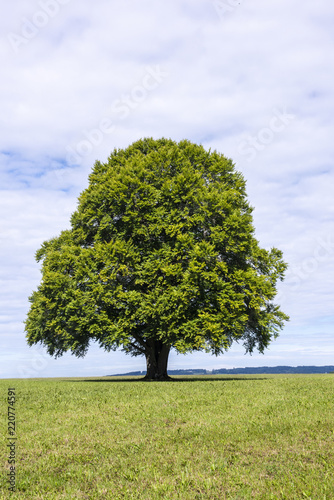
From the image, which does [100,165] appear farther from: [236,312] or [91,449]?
→ [91,449]

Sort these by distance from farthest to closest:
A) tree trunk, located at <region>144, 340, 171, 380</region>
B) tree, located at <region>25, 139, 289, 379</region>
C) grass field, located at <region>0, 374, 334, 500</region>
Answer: tree trunk, located at <region>144, 340, 171, 380</region> → tree, located at <region>25, 139, 289, 379</region> → grass field, located at <region>0, 374, 334, 500</region>

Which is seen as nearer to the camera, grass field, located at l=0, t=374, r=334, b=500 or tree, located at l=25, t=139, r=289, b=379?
grass field, located at l=0, t=374, r=334, b=500

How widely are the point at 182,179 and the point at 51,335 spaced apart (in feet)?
57.4

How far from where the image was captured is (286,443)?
10461mm

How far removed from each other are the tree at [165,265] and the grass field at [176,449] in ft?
36.7

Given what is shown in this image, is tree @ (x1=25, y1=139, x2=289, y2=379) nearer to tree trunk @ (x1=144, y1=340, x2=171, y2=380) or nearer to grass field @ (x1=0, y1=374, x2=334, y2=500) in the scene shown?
tree trunk @ (x1=144, y1=340, x2=171, y2=380)

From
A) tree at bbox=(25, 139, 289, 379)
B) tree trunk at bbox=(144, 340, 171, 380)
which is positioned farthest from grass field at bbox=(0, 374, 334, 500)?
tree trunk at bbox=(144, 340, 171, 380)

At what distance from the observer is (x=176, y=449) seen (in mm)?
10219

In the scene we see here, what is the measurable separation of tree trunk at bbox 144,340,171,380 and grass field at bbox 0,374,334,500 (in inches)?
667

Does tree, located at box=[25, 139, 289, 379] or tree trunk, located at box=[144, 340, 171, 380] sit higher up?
tree, located at box=[25, 139, 289, 379]

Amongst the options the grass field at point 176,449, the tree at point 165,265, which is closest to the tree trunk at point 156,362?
the tree at point 165,265

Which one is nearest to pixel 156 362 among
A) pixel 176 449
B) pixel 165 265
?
pixel 165 265

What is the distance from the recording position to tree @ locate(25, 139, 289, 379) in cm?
2783

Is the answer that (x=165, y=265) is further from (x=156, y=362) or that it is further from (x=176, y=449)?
(x=176, y=449)
